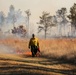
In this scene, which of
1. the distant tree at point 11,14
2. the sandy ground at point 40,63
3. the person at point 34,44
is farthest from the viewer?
the distant tree at point 11,14

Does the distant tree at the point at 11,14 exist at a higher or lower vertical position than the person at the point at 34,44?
higher

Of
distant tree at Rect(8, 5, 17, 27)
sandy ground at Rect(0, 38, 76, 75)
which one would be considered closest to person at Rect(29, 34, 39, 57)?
sandy ground at Rect(0, 38, 76, 75)

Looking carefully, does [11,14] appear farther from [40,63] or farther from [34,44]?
[40,63]

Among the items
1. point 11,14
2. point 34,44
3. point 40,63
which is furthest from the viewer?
point 11,14

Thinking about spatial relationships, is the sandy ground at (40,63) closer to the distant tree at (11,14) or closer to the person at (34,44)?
the person at (34,44)

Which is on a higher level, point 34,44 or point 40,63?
point 34,44

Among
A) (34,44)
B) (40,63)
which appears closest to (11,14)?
(34,44)

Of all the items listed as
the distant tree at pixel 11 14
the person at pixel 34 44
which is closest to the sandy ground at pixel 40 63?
the person at pixel 34 44

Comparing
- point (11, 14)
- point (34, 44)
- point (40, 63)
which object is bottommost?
point (40, 63)

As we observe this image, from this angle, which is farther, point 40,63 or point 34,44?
point 34,44

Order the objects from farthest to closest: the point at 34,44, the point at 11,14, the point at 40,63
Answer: the point at 11,14 < the point at 34,44 < the point at 40,63

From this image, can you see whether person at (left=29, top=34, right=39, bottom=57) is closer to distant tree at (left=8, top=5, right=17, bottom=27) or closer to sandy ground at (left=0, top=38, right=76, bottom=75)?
sandy ground at (left=0, top=38, right=76, bottom=75)

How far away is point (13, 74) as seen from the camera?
45.1 feet

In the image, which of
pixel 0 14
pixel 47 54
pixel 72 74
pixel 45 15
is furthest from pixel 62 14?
pixel 72 74
